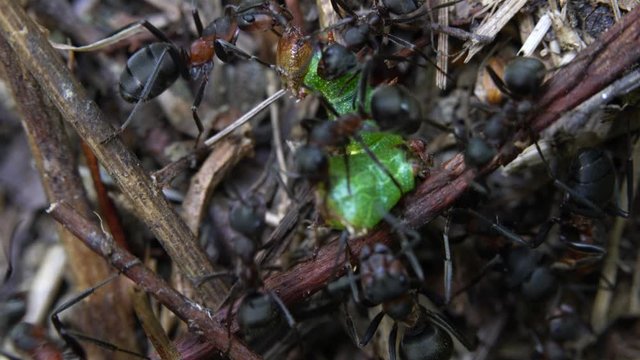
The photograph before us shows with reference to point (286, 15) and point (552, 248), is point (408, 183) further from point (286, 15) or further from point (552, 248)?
point (552, 248)

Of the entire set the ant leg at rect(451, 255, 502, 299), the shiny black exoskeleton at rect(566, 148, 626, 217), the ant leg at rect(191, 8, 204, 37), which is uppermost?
the ant leg at rect(191, 8, 204, 37)

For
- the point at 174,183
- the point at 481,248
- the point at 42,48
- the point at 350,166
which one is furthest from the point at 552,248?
the point at 42,48

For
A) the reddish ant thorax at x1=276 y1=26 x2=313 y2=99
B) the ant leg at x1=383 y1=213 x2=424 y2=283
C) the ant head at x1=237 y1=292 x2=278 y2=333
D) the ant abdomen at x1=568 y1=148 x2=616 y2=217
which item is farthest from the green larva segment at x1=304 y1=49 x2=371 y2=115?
the ant abdomen at x1=568 y1=148 x2=616 y2=217

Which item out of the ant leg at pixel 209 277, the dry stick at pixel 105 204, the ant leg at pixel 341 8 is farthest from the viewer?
the dry stick at pixel 105 204

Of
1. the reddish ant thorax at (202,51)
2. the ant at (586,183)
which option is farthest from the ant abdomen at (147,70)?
the ant at (586,183)

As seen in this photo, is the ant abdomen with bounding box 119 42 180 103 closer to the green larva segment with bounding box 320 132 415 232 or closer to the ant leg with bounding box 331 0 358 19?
the ant leg with bounding box 331 0 358 19

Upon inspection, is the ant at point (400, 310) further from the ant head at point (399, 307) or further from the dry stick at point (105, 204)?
the dry stick at point (105, 204)
